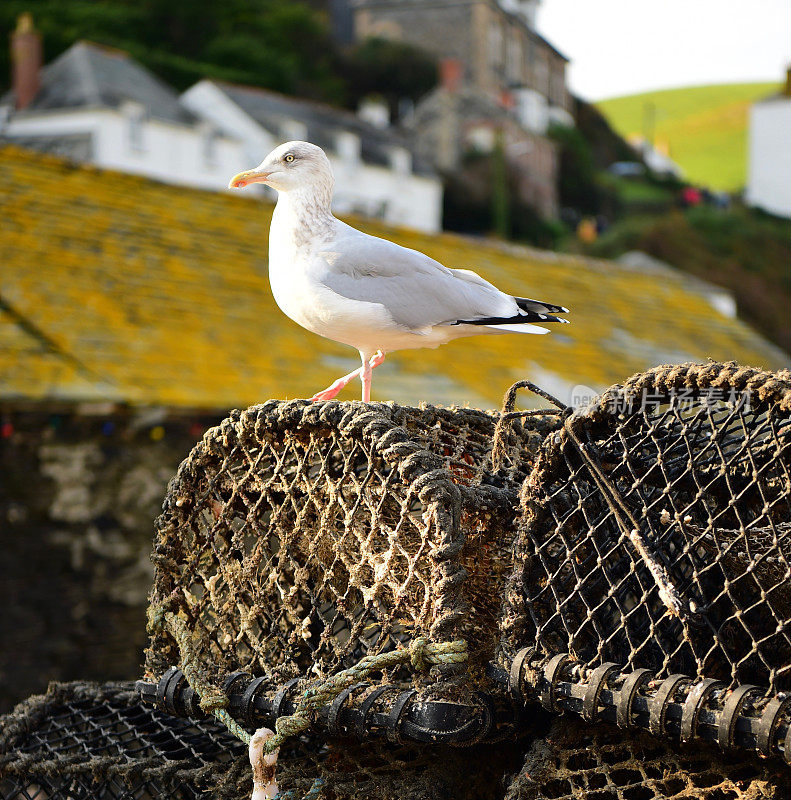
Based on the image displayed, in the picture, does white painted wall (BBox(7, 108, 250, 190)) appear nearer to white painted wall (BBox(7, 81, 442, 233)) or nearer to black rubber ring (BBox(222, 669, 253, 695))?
white painted wall (BBox(7, 81, 442, 233))

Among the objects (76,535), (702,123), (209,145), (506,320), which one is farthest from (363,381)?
(702,123)

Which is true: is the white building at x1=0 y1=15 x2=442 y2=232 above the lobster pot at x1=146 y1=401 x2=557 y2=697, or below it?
above

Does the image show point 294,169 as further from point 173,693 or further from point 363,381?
point 173,693

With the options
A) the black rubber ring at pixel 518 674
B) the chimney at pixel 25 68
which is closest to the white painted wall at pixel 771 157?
the chimney at pixel 25 68

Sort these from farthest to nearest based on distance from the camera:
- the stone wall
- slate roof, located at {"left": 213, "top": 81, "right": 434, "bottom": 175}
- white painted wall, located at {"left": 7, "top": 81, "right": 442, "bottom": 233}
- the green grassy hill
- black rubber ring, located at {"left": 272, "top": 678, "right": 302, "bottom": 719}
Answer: the green grassy hill
slate roof, located at {"left": 213, "top": 81, "right": 434, "bottom": 175}
white painted wall, located at {"left": 7, "top": 81, "right": 442, "bottom": 233}
the stone wall
black rubber ring, located at {"left": 272, "top": 678, "right": 302, "bottom": 719}

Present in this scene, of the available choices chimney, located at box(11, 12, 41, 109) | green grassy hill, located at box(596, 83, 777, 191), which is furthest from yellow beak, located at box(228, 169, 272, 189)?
green grassy hill, located at box(596, 83, 777, 191)

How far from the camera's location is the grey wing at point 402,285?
262 centimetres

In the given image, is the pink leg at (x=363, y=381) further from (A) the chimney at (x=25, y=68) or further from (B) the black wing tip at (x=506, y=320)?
(A) the chimney at (x=25, y=68)

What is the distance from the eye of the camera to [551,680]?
2059 mm

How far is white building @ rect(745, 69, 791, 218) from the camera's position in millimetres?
45281

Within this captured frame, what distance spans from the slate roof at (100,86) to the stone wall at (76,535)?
2015cm

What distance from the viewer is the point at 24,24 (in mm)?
25359

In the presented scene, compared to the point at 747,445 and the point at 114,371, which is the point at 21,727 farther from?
the point at 114,371

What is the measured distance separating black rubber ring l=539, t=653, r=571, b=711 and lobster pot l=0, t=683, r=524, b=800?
38 centimetres
